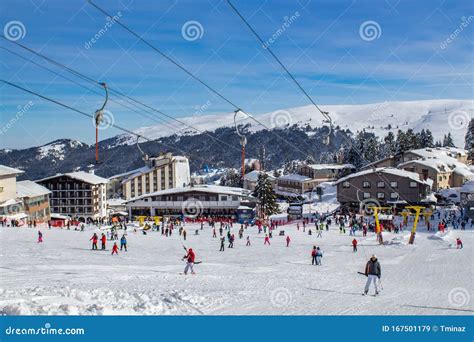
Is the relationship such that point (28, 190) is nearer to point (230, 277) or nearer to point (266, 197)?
point (266, 197)

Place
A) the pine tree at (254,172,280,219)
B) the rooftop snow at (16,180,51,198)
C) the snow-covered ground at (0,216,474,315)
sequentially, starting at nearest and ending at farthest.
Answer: the snow-covered ground at (0,216,474,315) → the pine tree at (254,172,280,219) → the rooftop snow at (16,180,51,198)

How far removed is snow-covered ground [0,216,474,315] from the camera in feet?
37.1

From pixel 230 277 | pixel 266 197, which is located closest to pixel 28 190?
pixel 266 197

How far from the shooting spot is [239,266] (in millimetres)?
21672

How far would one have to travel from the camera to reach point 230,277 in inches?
685

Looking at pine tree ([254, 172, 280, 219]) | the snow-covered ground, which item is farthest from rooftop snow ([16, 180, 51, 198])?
the snow-covered ground

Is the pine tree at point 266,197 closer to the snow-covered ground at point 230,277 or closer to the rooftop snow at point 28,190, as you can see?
the snow-covered ground at point 230,277

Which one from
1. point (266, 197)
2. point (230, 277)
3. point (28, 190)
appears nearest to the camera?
point (230, 277)

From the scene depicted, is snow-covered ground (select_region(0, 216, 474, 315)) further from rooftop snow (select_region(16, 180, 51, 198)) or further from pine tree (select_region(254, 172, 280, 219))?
rooftop snow (select_region(16, 180, 51, 198))

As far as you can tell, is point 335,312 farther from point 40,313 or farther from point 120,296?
point 40,313

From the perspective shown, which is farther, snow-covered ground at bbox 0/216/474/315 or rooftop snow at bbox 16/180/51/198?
rooftop snow at bbox 16/180/51/198

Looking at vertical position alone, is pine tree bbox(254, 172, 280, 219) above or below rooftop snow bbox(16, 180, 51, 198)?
below

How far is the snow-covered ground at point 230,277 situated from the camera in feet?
37.1

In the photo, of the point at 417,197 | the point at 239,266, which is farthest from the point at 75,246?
the point at 417,197
